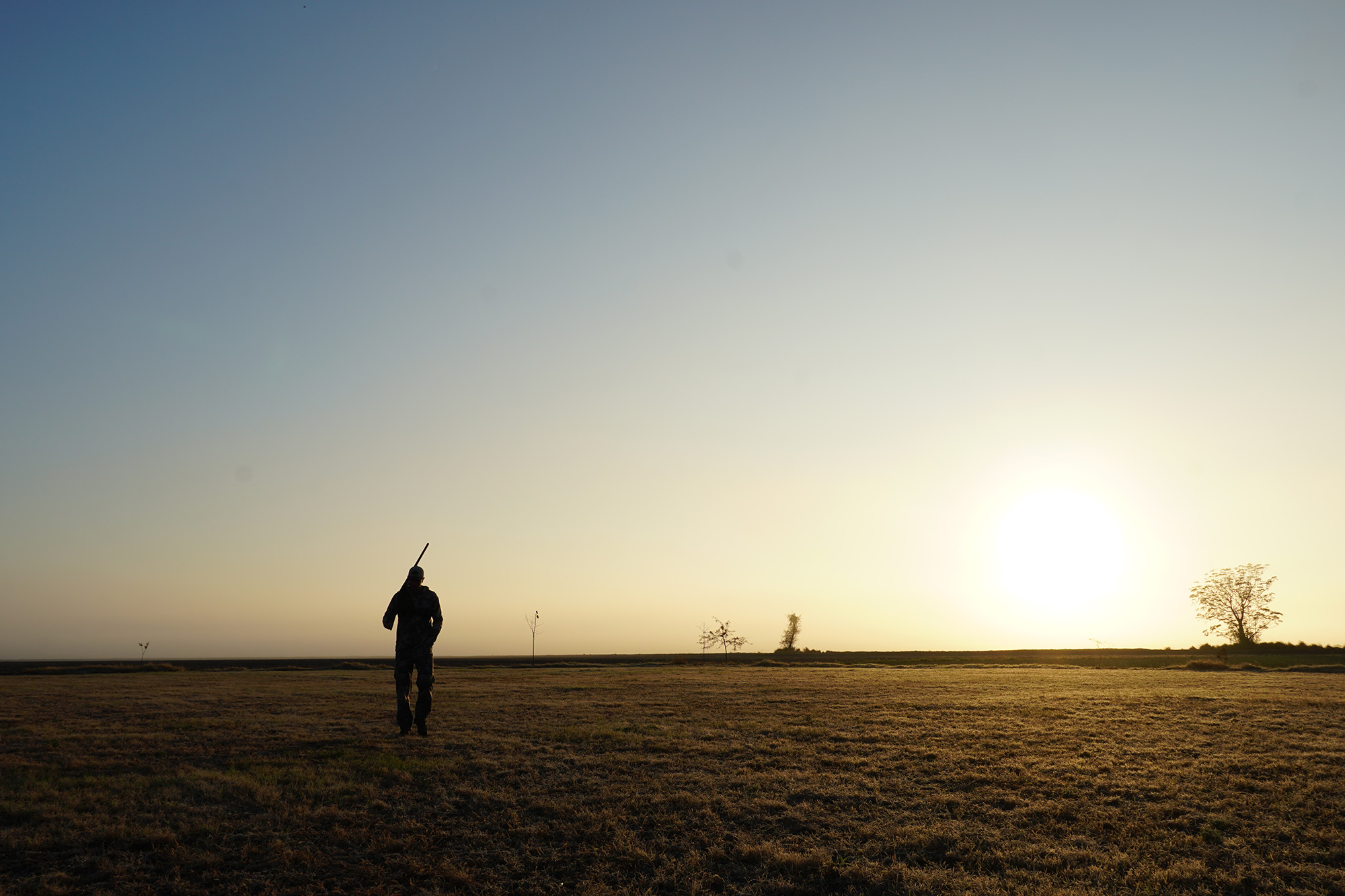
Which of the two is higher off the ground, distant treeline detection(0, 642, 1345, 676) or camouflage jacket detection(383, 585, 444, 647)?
camouflage jacket detection(383, 585, 444, 647)

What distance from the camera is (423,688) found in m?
15.0

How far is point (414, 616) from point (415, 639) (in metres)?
0.46

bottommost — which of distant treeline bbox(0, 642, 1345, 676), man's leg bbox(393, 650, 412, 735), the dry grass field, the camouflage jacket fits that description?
distant treeline bbox(0, 642, 1345, 676)

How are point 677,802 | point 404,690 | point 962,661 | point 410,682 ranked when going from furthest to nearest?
point 962,661 < point 410,682 < point 404,690 < point 677,802

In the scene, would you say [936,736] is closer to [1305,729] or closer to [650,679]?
[1305,729]

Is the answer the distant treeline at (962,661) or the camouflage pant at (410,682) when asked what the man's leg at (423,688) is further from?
the distant treeline at (962,661)

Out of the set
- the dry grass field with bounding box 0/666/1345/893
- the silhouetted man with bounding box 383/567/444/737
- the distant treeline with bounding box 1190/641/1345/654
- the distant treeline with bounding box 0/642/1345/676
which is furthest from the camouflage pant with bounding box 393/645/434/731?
the distant treeline with bounding box 1190/641/1345/654

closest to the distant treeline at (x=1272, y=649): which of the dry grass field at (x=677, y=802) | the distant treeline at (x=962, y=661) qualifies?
the distant treeline at (x=962, y=661)

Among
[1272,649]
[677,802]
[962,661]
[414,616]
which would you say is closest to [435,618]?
[414,616]

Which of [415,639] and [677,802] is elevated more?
[415,639]

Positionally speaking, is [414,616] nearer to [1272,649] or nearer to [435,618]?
[435,618]

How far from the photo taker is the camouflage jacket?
595 inches

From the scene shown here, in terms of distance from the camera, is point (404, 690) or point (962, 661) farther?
point (962, 661)

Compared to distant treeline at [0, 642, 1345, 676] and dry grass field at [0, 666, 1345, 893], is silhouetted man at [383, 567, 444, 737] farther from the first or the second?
distant treeline at [0, 642, 1345, 676]
